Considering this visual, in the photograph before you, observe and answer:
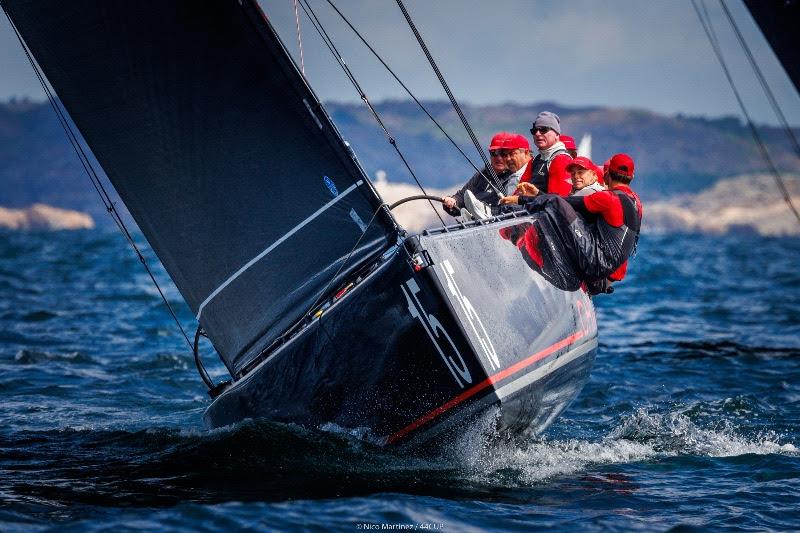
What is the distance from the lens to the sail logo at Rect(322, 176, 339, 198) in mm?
5332

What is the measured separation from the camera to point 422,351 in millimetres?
4789

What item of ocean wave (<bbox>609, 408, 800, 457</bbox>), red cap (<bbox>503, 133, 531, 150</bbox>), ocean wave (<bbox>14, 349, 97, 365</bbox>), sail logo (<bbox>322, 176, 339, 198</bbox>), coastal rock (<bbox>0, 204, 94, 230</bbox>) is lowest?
ocean wave (<bbox>609, 408, 800, 457</bbox>)

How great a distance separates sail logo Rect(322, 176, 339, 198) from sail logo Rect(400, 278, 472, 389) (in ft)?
2.78

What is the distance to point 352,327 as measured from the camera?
16.0 ft

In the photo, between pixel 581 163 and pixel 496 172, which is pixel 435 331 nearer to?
pixel 581 163

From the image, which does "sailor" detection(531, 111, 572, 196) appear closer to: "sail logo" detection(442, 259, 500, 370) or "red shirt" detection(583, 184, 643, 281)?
"red shirt" detection(583, 184, 643, 281)

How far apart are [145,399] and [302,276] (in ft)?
10.5

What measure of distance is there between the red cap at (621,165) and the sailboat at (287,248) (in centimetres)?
72

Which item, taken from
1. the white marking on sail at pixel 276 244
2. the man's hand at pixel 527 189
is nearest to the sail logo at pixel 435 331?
the white marking on sail at pixel 276 244

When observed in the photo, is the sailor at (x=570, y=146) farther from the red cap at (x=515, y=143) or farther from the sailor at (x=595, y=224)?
the sailor at (x=595, y=224)

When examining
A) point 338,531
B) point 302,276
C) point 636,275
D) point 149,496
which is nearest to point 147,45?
point 302,276

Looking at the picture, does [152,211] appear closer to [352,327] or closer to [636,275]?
[352,327]

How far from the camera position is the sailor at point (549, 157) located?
622 centimetres

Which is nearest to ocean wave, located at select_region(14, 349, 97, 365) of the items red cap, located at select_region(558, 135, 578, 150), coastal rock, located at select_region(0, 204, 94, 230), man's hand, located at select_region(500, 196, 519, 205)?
red cap, located at select_region(558, 135, 578, 150)
